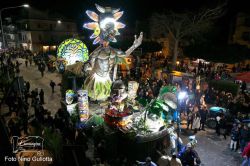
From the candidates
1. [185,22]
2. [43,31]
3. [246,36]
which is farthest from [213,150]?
[43,31]

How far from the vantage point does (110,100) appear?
12.1 meters

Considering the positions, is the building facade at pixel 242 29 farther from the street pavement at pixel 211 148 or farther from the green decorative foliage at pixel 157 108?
the green decorative foliage at pixel 157 108

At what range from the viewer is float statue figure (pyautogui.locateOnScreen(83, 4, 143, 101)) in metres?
12.9

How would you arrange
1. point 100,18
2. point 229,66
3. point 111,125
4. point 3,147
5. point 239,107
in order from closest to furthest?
Answer: point 3,147 < point 111,125 < point 100,18 < point 239,107 < point 229,66

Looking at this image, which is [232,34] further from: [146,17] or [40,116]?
[40,116]

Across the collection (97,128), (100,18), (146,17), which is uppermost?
(146,17)

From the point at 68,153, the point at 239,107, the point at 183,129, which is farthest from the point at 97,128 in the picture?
the point at 239,107

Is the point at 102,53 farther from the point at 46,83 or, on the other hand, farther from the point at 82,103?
the point at 46,83

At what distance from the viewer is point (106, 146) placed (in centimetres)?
999

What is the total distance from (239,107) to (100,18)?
934 cm

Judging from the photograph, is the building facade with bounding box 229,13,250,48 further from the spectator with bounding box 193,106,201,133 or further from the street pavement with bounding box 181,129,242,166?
the street pavement with bounding box 181,129,242,166

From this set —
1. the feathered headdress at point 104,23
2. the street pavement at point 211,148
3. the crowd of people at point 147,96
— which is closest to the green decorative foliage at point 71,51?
the feathered headdress at point 104,23

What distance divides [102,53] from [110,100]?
2564 mm

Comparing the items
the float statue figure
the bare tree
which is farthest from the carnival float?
the bare tree
